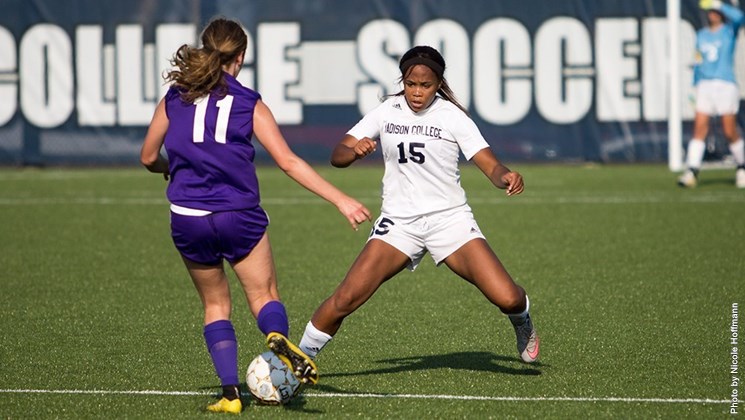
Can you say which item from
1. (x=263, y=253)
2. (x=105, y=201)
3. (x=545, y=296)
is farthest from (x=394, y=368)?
(x=105, y=201)

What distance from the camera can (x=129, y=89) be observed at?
23.2 meters

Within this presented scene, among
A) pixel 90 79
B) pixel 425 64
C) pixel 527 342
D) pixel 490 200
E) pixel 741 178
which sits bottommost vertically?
pixel 490 200

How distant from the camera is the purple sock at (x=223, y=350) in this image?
631 cm

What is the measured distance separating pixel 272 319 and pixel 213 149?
880 millimetres

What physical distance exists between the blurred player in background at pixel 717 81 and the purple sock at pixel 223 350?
13.2 meters

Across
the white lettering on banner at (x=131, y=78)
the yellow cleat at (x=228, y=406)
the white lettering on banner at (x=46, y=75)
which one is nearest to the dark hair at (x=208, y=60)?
the yellow cleat at (x=228, y=406)

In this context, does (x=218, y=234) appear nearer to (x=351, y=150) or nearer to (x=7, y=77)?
(x=351, y=150)

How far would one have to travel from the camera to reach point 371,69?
22859 mm

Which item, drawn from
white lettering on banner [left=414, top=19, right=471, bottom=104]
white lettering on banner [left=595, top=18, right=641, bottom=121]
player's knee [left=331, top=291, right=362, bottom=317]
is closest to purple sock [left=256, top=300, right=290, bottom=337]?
player's knee [left=331, top=291, right=362, bottom=317]

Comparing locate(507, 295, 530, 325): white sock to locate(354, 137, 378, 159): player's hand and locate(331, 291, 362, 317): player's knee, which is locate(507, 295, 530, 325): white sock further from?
locate(354, 137, 378, 159): player's hand

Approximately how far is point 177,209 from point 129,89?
1741 cm

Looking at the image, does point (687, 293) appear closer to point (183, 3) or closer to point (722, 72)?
point (722, 72)

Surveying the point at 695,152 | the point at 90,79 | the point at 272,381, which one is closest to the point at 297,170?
the point at 272,381

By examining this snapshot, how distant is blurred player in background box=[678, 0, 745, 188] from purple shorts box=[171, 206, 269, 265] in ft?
43.1
